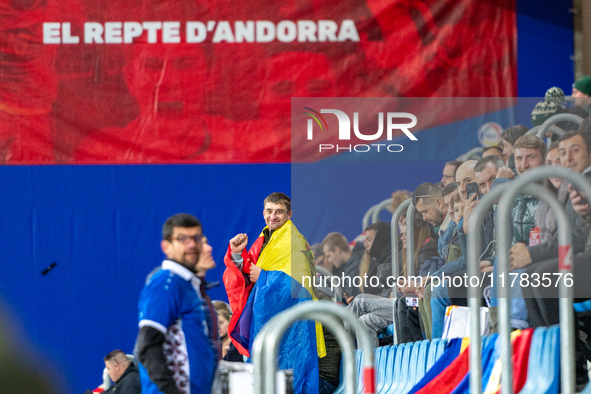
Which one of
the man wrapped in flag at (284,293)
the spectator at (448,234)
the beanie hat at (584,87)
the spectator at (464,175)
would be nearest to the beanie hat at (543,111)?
the spectator at (464,175)

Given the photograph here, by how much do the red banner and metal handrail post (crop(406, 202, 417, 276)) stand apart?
2.22 m

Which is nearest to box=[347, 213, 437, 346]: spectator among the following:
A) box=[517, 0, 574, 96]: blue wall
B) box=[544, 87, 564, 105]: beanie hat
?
box=[544, 87, 564, 105]: beanie hat

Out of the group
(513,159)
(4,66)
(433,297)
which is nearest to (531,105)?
(513,159)

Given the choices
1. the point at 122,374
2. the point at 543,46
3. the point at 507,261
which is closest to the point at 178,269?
the point at 507,261

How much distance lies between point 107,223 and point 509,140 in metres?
3.62

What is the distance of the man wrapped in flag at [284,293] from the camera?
166 inches

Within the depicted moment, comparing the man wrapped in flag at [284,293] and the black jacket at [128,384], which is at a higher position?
Result: the man wrapped in flag at [284,293]

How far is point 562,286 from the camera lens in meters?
2.44

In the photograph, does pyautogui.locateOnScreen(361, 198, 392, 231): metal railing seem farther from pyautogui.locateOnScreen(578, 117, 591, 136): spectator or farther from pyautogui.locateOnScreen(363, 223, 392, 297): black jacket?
pyautogui.locateOnScreen(578, 117, 591, 136): spectator

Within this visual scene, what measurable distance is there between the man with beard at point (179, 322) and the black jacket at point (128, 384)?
8.27ft

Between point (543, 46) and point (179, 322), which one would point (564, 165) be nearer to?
point (179, 322)

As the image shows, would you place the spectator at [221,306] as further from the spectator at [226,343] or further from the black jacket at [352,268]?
the black jacket at [352,268]

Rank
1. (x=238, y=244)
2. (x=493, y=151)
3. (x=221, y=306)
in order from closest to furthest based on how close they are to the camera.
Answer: (x=493, y=151), (x=238, y=244), (x=221, y=306)

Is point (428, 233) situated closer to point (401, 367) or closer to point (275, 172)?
point (401, 367)
